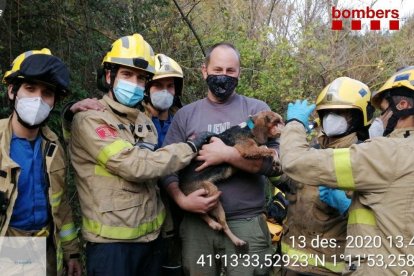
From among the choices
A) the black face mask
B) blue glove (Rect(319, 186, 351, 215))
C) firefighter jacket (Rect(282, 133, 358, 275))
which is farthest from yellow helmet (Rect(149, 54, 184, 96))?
blue glove (Rect(319, 186, 351, 215))

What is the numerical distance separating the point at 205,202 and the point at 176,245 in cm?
84

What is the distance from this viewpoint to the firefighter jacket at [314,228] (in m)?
4.01

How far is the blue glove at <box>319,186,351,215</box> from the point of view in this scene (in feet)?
12.6

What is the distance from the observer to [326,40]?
15.7 m

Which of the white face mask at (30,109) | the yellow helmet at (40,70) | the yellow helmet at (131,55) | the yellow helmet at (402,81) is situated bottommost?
the white face mask at (30,109)

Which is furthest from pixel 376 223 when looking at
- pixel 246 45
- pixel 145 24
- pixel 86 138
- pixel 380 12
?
pixel 380 12

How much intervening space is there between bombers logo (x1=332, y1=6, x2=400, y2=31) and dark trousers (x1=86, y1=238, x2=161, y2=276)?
13.7 meters

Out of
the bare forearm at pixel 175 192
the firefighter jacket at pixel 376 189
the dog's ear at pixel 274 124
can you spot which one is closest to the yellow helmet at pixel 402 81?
the firefighter jacket at pixel 376 189

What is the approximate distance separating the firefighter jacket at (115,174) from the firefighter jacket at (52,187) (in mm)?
151

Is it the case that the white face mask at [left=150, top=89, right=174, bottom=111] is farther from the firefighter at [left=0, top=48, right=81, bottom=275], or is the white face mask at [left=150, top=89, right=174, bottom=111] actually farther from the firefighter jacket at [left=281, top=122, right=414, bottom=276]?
the firefighter jacket at [left=281, top=122, right=414, bottom=276]

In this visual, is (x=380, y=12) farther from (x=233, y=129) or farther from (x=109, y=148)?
(x=109, y=148)

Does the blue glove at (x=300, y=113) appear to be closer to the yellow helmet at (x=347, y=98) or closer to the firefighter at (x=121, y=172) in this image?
the yellow helmet at (x=347, y=98)

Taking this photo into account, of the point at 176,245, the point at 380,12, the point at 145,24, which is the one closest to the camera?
the point at 176,245

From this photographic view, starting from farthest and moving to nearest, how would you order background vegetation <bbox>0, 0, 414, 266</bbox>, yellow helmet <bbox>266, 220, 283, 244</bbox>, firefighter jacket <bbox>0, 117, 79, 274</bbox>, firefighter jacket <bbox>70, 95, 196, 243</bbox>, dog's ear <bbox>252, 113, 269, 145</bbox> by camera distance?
background vegetation <bbox>0, 0, 414, 266</bbox> → yellow helmet <bbox>266, 220, 283, 244</bbox> → dog's ear <bbox>252, 113, 269, 145</bbox> → firefighter jacket <bbox>70, 95, 196, 243</bbox> → firefighter jacket <bbox>0, 117, 79, 274</bbox>
